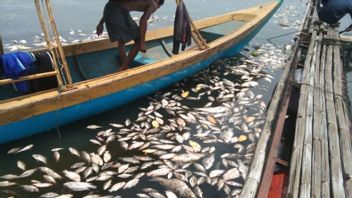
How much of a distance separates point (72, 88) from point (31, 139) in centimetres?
106

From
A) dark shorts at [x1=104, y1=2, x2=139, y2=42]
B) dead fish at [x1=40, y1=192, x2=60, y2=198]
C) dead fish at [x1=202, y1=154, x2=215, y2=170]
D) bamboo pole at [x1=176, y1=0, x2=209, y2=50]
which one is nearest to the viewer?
dead fish at [x1=40, y1=192, x2=60, y2=198]

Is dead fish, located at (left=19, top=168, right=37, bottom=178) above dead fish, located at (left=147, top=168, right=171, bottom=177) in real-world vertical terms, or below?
above

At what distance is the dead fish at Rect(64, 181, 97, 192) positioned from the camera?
3984mm

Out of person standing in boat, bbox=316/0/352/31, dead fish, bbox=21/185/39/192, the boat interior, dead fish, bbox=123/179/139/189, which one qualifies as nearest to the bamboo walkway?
dead fish, bbox=123/179/139/189

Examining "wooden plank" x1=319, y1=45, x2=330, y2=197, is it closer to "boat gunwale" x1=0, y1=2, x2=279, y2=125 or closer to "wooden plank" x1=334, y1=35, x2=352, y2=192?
"wooden plank" x1=334, y1=35, x2=352, y2=192

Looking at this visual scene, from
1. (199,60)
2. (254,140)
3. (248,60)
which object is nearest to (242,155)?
(254,140)

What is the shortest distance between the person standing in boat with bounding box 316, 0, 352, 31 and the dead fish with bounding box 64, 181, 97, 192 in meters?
8.77

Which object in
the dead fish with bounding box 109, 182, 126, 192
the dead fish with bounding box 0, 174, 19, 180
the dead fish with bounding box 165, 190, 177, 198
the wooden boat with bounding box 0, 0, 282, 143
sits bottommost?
the dead fish with bounding box 165, 190, 177, 198

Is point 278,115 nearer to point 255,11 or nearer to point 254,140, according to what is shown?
point 254,140

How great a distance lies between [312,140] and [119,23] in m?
3.72

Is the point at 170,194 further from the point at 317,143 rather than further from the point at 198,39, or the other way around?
the point at 198,39

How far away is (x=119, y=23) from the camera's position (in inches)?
227

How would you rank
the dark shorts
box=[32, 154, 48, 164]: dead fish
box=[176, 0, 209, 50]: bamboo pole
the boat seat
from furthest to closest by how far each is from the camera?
box=[176, 0, 209, 50]: bamboo pole, the boat seat, the dark shorts, box=[32, 154, 48, 164]: dead fish

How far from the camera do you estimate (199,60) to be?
6.68 m
